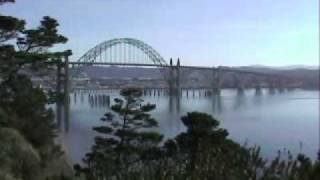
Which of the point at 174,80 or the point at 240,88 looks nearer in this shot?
the point at 174,80

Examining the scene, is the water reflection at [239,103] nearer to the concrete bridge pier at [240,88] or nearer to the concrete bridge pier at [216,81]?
the concrete bridge pier at [240,88]

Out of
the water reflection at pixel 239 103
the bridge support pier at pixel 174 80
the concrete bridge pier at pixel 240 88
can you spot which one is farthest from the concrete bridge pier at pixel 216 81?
the concrete bridge pier at pixel 240 88

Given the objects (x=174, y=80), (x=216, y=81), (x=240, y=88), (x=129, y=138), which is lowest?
(x=240, y=88)

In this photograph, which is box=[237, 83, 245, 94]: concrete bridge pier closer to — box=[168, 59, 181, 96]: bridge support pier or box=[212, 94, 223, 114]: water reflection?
box=[212, 94, 223, 114]: water reflection

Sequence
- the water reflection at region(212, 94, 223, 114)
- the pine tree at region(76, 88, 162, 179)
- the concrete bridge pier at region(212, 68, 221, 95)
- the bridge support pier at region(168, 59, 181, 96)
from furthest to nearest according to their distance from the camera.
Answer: the concrete bridge pier at region(212, 68, 221, 95) → the bridge support pier at region(168, 59, 181, 96) → the water reflection at region(212, 94, 223, 114) → the pine tree at region(76, 88, 162, 179)

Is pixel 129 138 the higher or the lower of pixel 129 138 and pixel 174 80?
the higher

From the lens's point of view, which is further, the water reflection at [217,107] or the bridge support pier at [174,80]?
the bridge support pier at [174,80]

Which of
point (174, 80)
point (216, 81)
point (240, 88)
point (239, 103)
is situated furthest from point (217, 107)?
point (240, 88)

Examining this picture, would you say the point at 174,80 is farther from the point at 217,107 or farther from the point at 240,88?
the point at 240,88

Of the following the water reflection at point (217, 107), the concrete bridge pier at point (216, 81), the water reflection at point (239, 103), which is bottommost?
the water reflection at point (239, 103)

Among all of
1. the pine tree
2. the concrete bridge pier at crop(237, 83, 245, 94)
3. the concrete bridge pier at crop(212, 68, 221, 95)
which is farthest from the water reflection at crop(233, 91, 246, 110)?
the pine tree

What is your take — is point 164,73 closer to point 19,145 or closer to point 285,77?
point 285,77

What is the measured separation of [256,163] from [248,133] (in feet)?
119

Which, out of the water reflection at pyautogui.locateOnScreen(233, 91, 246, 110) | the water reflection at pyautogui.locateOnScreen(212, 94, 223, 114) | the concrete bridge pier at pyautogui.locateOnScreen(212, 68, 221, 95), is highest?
the concrete bridge pier at pyautogui.locateOnScreen(212, 68, 221, 95)
